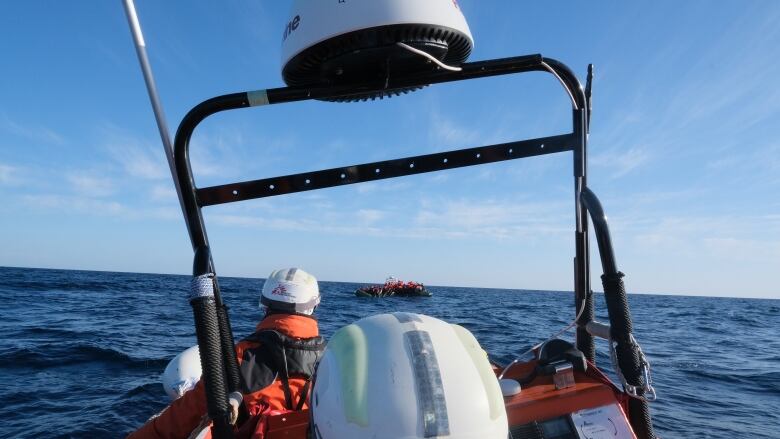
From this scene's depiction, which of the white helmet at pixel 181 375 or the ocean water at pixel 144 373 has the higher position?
the white helmet at pixel 181 375

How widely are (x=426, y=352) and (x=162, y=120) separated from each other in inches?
58.1

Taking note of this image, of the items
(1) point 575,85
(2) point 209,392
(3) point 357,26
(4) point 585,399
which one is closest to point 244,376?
(2) point 209,392

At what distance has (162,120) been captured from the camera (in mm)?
2006

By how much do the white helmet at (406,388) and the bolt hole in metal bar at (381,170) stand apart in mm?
758

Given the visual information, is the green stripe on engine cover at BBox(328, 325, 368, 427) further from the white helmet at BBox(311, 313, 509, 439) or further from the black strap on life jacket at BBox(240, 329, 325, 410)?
the black strap on life jacket at BBox(240, 329, 325, 410)

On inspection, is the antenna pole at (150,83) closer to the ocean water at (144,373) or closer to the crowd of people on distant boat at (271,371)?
the crowd of people on distant boat at (271,371)

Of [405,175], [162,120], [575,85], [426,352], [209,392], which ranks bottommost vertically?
[209,392]

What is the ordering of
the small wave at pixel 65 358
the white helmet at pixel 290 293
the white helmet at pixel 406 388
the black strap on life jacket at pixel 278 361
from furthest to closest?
the small wave at pixel 65 358 < the white helmet at pixel 290 293 < the black strap on life jacket at pixel 278 361 < the white helmet at pixel 406 388

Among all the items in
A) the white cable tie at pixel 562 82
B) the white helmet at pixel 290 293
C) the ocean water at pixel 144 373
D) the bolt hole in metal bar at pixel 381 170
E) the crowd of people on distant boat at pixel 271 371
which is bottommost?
the ocean water at pixel 144 373

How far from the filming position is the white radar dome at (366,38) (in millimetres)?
1818

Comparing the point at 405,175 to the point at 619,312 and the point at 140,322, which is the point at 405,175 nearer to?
the point at 619,312

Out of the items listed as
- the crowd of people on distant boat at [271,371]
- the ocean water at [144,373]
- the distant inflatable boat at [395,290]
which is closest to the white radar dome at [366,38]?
the crowd of people on distant boat at [271,371]

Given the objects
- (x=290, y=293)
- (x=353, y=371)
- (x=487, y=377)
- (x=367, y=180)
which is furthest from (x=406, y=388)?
(x=290, y=293)

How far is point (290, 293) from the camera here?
3.32m
